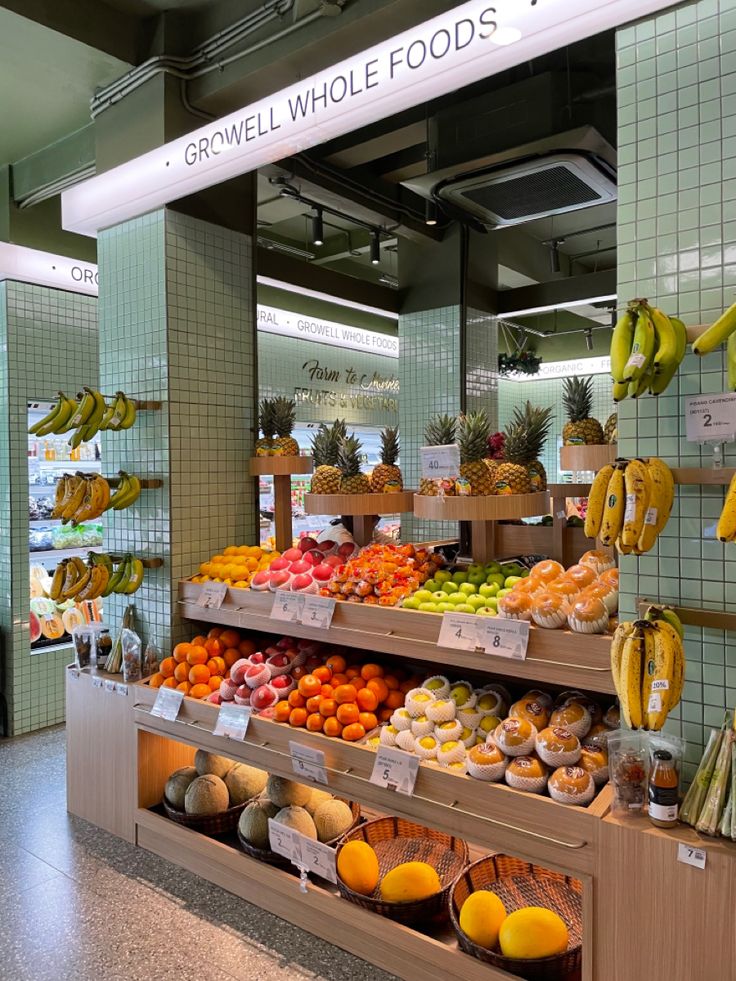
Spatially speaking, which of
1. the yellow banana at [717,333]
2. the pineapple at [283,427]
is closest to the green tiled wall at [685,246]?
the yellow banana at [717,333]

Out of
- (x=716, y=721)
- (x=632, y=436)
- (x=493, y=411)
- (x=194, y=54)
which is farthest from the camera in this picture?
(x=493, y=411)

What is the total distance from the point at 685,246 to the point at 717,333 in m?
0.44

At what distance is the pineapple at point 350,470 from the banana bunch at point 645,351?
70.0 inches

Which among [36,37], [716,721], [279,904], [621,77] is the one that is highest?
[36,37]

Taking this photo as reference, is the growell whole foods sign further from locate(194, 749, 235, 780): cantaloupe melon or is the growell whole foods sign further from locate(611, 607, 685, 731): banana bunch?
locate(194, 749, 235, 780): cantaloupe melon

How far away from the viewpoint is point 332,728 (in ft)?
9.70

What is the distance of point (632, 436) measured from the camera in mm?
2381

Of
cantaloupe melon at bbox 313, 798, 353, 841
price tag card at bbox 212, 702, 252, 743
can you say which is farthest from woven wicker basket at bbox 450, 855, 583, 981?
price tag card at bbox 212, 702, 252, 743

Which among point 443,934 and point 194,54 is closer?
point 443,934

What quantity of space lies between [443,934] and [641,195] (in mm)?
2683

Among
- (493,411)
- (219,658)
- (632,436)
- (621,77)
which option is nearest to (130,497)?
(219,658)

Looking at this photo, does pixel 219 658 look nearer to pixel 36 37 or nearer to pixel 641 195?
pixel 641 195

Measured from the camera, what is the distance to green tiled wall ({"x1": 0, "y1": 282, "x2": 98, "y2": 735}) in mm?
5352

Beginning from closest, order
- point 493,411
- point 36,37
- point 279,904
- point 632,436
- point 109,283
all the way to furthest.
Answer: point 632,436
point 279,904
point 36,37
point 109,283
point 493,411
